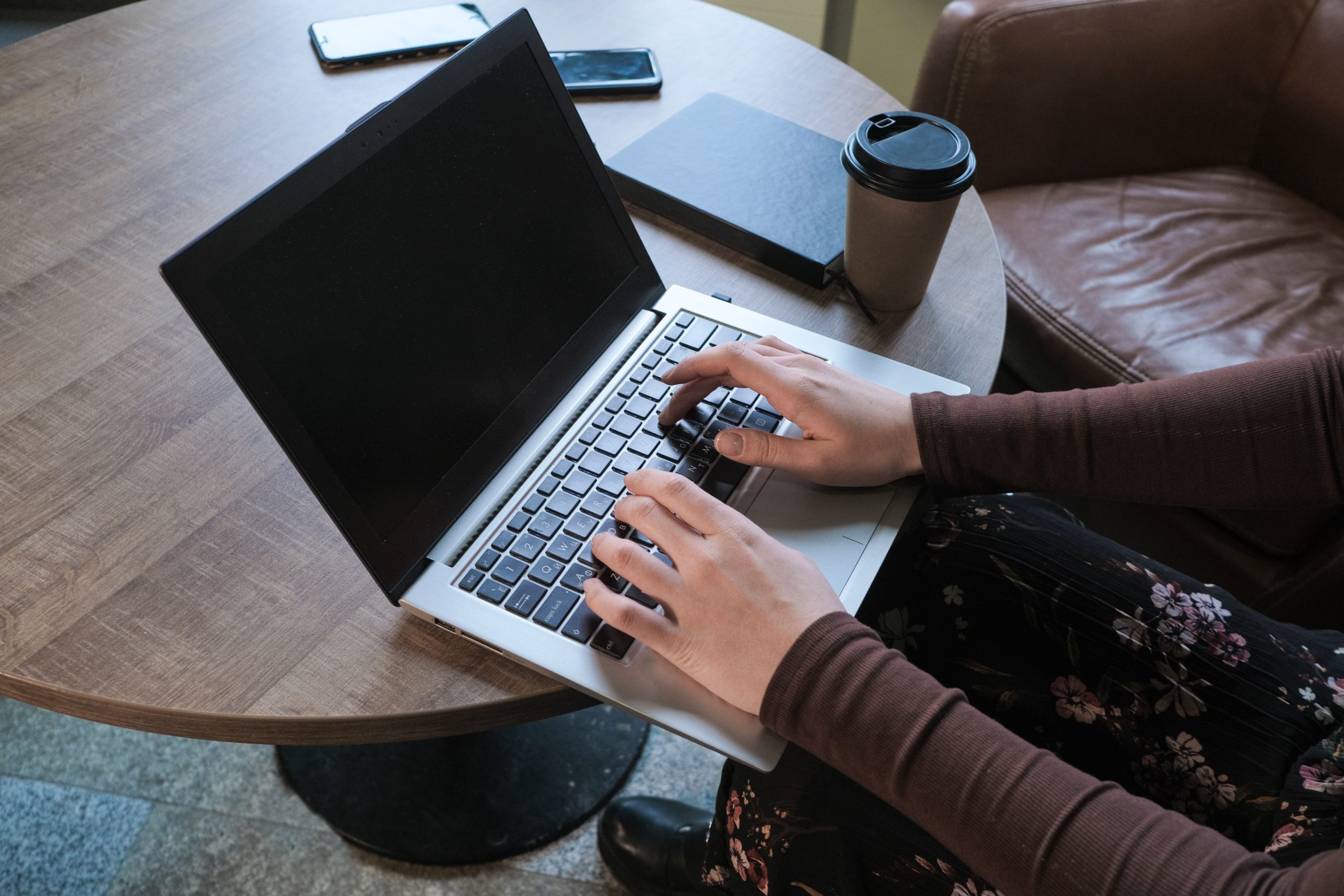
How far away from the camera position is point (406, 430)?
64cm

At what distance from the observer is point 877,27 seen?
2.25 m

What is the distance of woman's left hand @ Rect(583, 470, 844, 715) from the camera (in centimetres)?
59

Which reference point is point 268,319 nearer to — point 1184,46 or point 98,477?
point 98,477

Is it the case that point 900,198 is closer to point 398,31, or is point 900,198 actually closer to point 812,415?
point 812,415

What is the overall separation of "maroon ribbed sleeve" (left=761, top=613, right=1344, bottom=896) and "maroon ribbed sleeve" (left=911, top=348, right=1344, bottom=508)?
0.21 meters

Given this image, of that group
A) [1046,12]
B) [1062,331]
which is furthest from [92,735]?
[1046,12]

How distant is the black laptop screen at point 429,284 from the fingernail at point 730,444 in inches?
5.8

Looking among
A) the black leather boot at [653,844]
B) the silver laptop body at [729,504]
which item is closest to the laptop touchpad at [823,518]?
the silver laptop body at [729,504]

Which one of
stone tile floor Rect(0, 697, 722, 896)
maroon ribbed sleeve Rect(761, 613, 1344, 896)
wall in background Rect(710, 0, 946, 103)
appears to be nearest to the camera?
maroon ribbed sleeve Rect(761, 613, 1344, 896)

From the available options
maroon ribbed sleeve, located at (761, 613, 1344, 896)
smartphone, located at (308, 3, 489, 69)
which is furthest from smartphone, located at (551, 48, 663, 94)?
maroon ribbed sleeve, located at (761, 613, 1344, 896)

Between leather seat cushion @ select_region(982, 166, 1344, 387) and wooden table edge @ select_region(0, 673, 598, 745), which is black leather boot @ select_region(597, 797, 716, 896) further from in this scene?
leather seat cushion @ select_region(982, 166, 1344, 387)

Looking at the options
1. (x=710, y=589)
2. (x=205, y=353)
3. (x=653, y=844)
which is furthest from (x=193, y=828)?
(x=710, y=589)

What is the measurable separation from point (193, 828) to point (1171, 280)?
1520 mm

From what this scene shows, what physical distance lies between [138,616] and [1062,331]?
3.73ft
